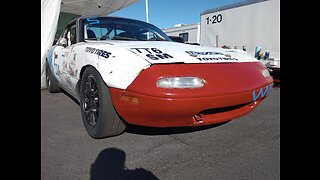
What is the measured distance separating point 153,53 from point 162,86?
0.38 meters

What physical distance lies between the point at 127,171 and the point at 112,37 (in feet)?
6.47

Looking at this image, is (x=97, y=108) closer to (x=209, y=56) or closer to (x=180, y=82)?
(x=180, y=82)

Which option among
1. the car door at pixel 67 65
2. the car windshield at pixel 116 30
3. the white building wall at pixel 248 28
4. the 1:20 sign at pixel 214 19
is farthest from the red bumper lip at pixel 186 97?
the 1:20 sign at pixel 214 19

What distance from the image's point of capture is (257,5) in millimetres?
6512

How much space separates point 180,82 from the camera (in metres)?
1.99

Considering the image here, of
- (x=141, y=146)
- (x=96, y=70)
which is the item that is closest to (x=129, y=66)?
→ (x=96, y=70)

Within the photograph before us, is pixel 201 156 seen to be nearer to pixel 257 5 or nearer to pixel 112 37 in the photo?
pixel 112 37

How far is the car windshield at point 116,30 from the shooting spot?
3285 mm

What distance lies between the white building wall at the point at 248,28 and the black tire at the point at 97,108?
5172 mm

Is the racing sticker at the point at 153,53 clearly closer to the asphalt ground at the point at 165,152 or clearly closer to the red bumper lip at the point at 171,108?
the red bumper lip at the point at 171,108

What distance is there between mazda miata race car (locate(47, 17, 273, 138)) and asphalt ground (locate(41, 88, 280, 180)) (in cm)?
26

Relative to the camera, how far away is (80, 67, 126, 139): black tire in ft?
7.24

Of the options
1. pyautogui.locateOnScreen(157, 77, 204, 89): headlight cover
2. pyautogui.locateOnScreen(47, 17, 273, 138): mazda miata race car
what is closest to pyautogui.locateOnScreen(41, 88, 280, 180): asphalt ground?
pyautogui.locateOnScreen(47, 17, 273, 138): mazda miata race car
